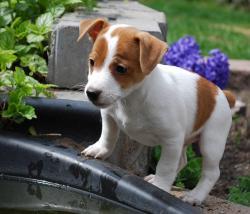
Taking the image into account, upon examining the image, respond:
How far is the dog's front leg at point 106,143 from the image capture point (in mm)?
3406

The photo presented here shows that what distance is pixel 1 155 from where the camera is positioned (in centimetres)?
361

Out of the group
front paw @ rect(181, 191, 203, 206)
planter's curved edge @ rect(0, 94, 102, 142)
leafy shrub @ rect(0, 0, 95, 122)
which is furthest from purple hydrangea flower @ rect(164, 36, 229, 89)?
front paw @ rect(181, 191, 203, 206)

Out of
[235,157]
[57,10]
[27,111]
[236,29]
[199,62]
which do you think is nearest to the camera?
[27,111]

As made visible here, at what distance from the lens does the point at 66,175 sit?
11.1 ft

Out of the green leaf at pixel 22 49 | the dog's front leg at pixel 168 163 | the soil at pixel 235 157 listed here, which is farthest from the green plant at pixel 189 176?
the green leaf at pixel 22 49

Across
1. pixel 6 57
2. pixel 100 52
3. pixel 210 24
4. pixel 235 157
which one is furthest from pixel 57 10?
pixel 210 24

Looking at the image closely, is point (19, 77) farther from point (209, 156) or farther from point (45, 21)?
point (209, 156)

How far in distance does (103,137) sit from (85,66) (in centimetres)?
83

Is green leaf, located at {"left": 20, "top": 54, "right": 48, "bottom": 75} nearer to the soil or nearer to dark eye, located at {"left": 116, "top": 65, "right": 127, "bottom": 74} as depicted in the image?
the soil

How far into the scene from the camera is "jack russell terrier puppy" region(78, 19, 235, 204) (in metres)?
2.96

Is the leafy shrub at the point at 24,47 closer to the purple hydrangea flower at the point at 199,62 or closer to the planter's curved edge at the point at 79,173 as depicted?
the planter's curved edge at the point at 79,173

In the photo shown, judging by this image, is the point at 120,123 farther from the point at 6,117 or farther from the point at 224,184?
the point at 224,184

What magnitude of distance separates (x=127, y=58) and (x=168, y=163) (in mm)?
522

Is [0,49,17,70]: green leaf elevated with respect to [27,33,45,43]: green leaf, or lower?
elevated
